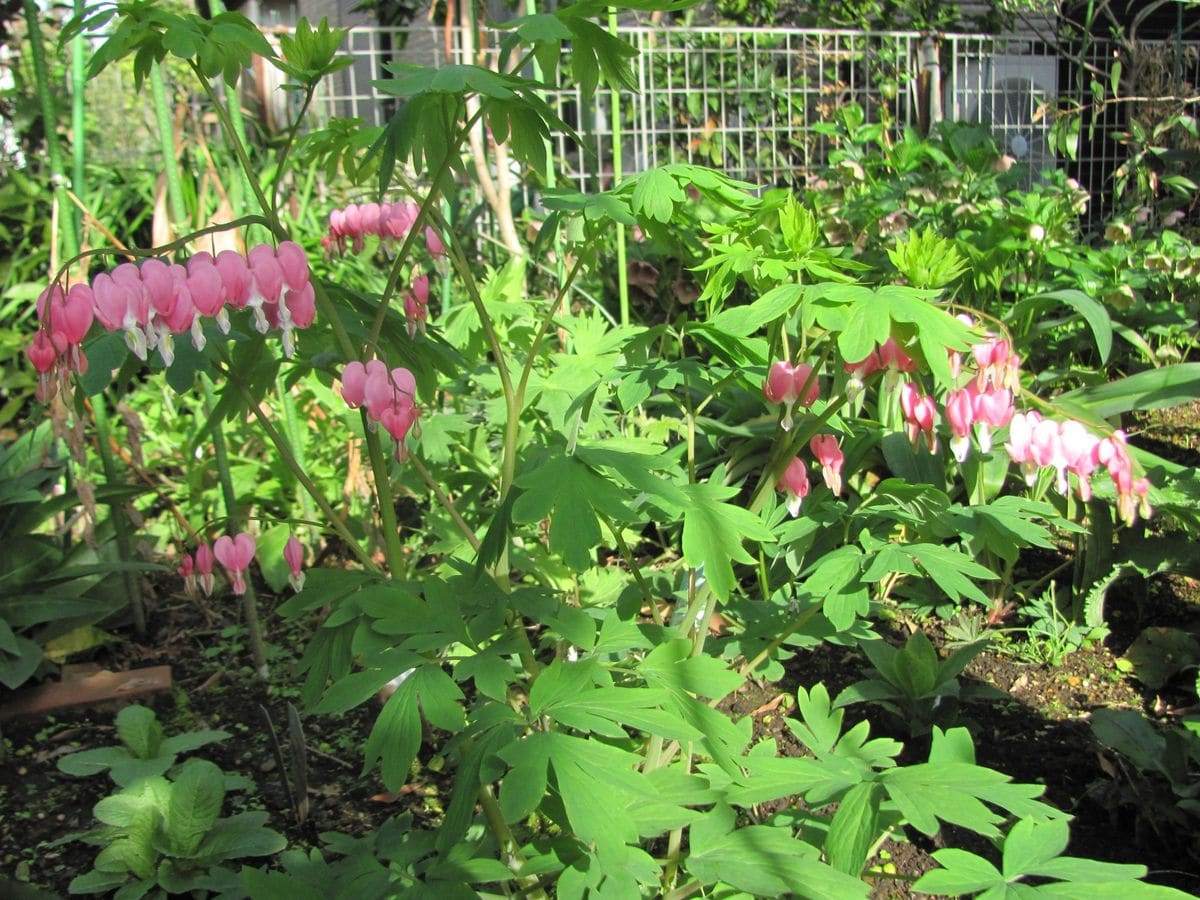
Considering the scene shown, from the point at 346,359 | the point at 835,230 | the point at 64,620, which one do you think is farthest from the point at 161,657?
the point at 835,230

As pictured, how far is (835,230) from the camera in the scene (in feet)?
12.6

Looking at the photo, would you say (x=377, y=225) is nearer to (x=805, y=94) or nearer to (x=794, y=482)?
(x=794, y=482)

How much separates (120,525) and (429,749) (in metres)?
1.09

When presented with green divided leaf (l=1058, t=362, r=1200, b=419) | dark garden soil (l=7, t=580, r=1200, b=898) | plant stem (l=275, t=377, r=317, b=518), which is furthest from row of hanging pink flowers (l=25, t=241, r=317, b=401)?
green divided leaf (l=1058, t=362, r=1200, b=419)

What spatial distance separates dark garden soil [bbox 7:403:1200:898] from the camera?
6.18 feet

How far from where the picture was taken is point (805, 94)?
5.96m

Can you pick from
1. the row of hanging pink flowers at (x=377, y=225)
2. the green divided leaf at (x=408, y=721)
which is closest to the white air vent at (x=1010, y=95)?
the row of hanging pink flowers at (x=377, y=225)

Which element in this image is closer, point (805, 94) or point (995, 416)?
point (995, 416)

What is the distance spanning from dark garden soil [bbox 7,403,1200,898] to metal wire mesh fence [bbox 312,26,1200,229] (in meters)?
3.47

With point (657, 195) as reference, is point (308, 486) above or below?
below

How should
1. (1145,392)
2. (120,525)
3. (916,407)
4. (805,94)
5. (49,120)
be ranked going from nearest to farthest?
(916,407) < (49,120) < (120,525) < (1145,392) < (805,94)

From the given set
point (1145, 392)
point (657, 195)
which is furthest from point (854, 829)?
point (1145, 392)

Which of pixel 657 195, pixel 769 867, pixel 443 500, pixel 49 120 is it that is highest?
pixel 49 120

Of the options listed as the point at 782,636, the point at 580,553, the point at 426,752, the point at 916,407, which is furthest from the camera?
the point at 426,752
